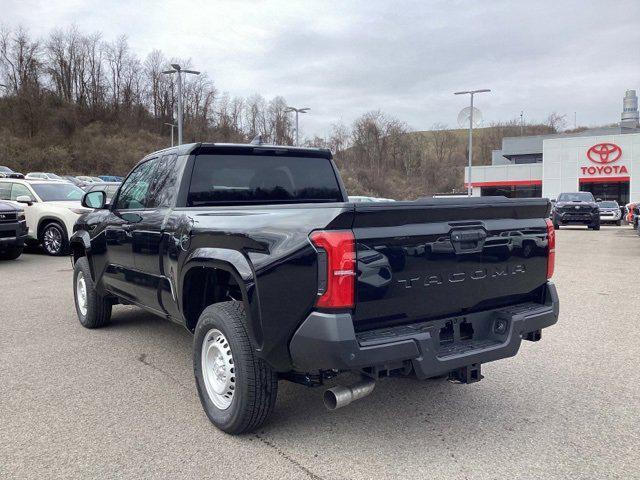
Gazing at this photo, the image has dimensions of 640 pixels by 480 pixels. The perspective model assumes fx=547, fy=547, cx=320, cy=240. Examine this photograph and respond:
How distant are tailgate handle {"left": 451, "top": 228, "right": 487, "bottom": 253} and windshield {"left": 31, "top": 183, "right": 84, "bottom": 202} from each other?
12695mm

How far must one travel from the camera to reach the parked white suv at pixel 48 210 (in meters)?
13.0

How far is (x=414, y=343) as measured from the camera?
9.55 ft

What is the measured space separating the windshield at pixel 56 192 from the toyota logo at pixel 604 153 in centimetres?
3869

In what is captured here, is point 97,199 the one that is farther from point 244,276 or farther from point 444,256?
point 444,256

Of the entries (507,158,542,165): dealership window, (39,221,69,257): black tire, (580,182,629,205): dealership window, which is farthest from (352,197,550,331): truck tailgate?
(507,158,542,165): dealership window

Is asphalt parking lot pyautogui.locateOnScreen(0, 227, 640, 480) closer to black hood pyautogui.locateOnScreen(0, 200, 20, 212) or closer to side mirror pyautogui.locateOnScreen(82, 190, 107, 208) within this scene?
side mirror pyautogui.locateOnScreen(82, 190, 107, 208)

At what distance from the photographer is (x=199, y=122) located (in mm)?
79625

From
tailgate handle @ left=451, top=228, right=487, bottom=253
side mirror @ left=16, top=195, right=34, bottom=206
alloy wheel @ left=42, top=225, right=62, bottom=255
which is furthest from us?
alloy wheel @ left=42, top=225, right=62, bottom=255

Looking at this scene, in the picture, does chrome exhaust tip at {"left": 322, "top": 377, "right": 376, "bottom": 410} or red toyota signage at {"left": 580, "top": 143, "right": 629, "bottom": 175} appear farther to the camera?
red toyota signage at {"left": 580, "top": 143, "right": 629, "bottom": 175}

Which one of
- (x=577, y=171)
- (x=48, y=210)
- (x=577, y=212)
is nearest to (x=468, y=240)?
(x=48, y=210)

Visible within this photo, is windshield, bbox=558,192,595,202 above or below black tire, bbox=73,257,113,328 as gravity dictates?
above

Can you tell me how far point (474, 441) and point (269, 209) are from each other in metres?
1.91

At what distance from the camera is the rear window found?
447 centimetres

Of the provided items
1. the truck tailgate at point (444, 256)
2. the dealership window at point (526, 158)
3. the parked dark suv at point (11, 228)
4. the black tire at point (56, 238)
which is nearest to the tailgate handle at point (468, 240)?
the truck tailgate at point (444, 256)
